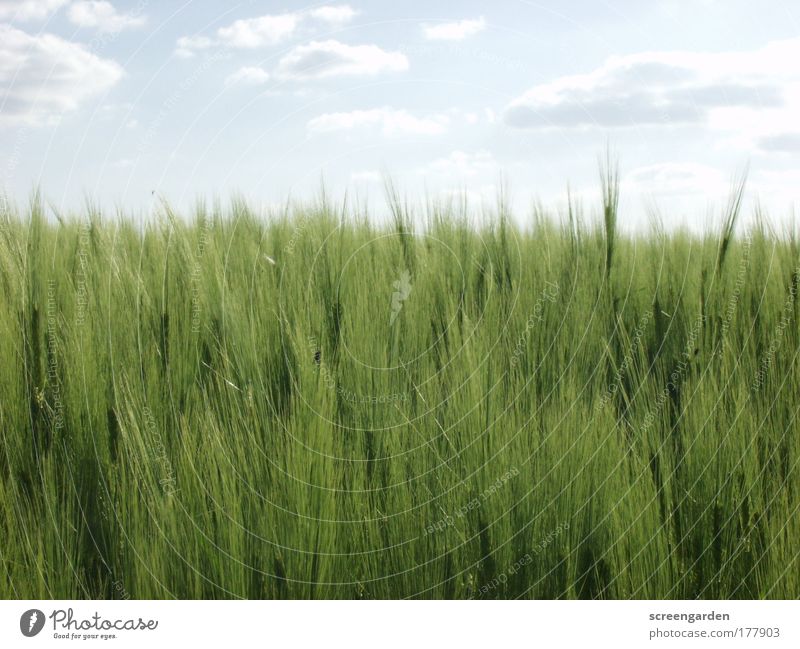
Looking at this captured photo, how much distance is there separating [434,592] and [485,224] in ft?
2.83

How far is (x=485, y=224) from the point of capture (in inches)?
65.3

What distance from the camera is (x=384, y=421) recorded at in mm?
1190

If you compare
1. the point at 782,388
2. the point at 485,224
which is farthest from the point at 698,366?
the point at 485,224

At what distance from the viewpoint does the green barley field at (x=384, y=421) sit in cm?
114
